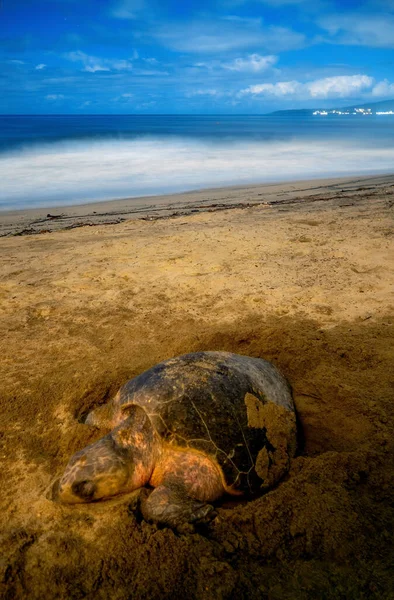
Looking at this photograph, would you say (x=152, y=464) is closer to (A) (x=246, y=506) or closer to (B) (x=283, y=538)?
(A) (x=246, y=506)

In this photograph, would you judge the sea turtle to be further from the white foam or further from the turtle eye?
the white foam

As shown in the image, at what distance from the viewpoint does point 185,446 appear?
2.17 meters

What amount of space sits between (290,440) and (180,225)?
5.11 metres

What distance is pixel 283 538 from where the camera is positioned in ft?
5.98

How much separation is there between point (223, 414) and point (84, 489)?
82cm

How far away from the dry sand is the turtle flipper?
67 mm

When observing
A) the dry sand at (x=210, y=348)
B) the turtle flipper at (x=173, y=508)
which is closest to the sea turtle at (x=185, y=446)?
the turtle flipper at (x=173, y=508)

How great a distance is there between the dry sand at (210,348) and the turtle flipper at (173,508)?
2.6 inches

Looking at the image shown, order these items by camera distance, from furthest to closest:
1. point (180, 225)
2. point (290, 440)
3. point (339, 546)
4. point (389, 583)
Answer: point (180, 225)
point (290, 440)
point (339, 546)
point (389, 583)

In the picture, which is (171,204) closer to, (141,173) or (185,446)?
(141,173)

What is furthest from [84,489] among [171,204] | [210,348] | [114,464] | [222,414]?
[171,204]

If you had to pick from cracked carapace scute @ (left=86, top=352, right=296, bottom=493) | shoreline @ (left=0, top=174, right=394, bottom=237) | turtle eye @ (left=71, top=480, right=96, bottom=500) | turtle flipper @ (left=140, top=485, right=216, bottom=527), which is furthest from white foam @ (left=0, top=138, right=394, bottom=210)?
turtle flipper @ (left=140, top=485, right=216, bottom=527)

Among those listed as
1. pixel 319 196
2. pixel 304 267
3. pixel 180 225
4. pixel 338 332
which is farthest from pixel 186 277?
pixel 319 196

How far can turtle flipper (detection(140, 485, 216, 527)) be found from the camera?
1916mm
